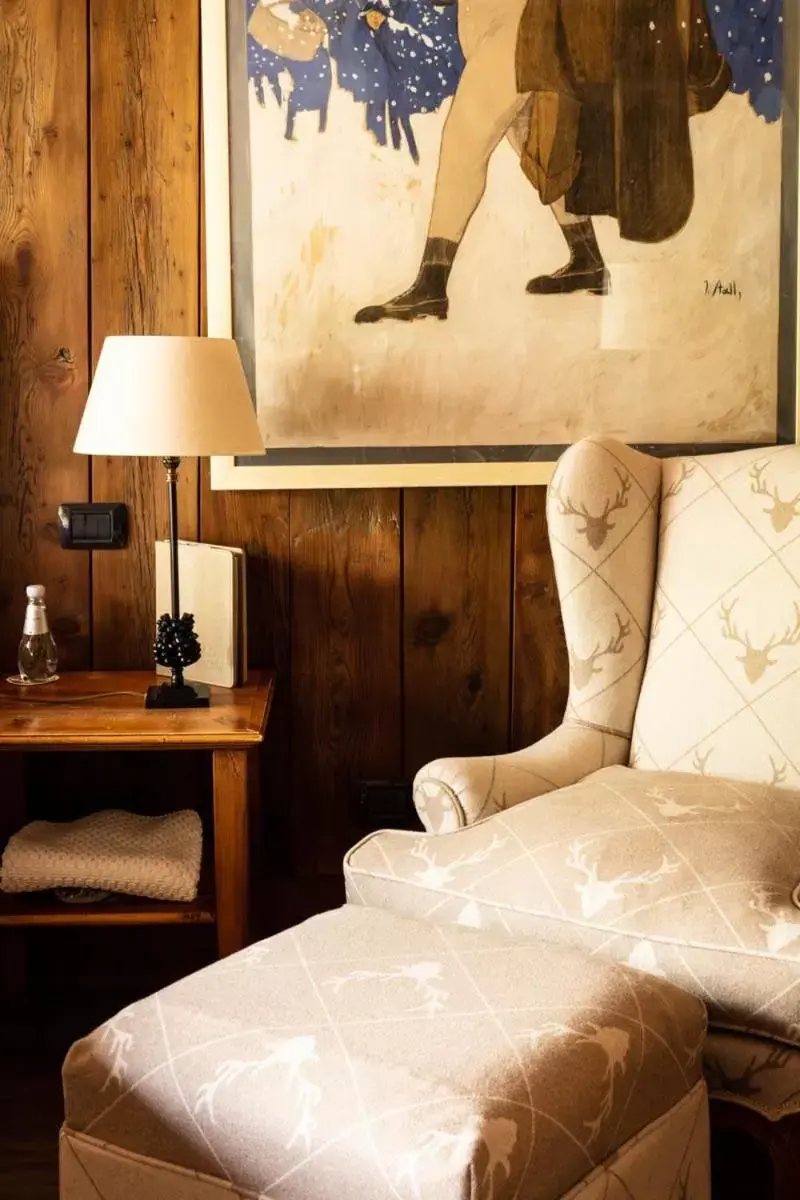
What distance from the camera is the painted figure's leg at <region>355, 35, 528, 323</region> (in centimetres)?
219

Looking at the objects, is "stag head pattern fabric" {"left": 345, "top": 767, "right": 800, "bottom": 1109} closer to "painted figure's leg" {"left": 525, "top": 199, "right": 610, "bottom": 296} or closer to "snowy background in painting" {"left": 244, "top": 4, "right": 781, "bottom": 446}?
"snowy background in painting" {"left": 244, "top": 4, "right": 781, "bottom": 446}

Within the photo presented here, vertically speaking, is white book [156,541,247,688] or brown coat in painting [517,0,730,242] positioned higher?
brown coat in painting [517,0,730,242]

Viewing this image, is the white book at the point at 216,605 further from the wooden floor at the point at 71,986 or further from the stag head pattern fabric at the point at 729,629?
the stag head pattern fabric at the point at 729,629

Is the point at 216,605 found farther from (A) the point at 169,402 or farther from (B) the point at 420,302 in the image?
(B) the point at 420,302

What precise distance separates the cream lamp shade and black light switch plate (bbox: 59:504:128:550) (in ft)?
1.08

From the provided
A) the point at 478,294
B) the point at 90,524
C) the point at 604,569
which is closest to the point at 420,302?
the point at 478,294

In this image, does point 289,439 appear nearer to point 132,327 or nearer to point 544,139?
point 132,327

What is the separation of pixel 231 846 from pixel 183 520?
0.63 m

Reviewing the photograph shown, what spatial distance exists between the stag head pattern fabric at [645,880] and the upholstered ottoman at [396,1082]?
0.07m

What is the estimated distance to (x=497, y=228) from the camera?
222 cm

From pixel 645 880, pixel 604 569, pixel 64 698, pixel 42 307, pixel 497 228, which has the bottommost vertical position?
pixel 645 880

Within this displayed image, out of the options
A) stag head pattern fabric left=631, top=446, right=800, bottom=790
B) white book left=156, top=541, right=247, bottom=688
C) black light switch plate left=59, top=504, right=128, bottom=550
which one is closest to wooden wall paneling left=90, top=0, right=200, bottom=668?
black light switch plate left=59, top=504, right=128, bottom=550

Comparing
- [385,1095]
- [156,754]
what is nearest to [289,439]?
[156,754]
